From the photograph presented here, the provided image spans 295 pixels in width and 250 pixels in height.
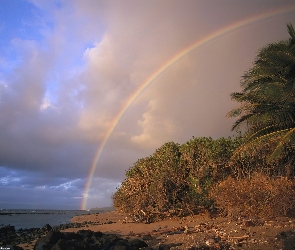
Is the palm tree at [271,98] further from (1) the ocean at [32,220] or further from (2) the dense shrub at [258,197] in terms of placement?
(1) the ocean at [32,220]

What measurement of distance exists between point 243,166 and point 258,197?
14.4 feet

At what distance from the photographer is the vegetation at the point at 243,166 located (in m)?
15.4

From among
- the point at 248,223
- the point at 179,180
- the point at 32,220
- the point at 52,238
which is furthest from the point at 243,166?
the point at 32,220

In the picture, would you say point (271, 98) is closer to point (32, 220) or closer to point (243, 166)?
→ point (243, 166)

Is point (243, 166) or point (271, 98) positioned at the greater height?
point (271, 98)

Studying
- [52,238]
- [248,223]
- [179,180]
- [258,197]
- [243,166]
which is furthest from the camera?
A: [179,180]

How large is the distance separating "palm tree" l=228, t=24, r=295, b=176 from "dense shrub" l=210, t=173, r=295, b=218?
5.19 ft

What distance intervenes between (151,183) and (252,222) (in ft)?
28.1

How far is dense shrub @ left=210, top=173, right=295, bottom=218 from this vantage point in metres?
14.5

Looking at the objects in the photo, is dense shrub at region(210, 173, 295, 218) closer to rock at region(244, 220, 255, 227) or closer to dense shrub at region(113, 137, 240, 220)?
rock at region(244, 220, 255, 227)

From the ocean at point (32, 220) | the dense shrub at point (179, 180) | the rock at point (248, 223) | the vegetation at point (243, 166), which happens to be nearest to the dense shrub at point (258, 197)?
the vegetation at point (243, 166)

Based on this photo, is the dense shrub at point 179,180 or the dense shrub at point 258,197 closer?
the dense shrub at point 258,197

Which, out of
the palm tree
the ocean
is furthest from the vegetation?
the ocean

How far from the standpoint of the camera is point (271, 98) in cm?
1702
